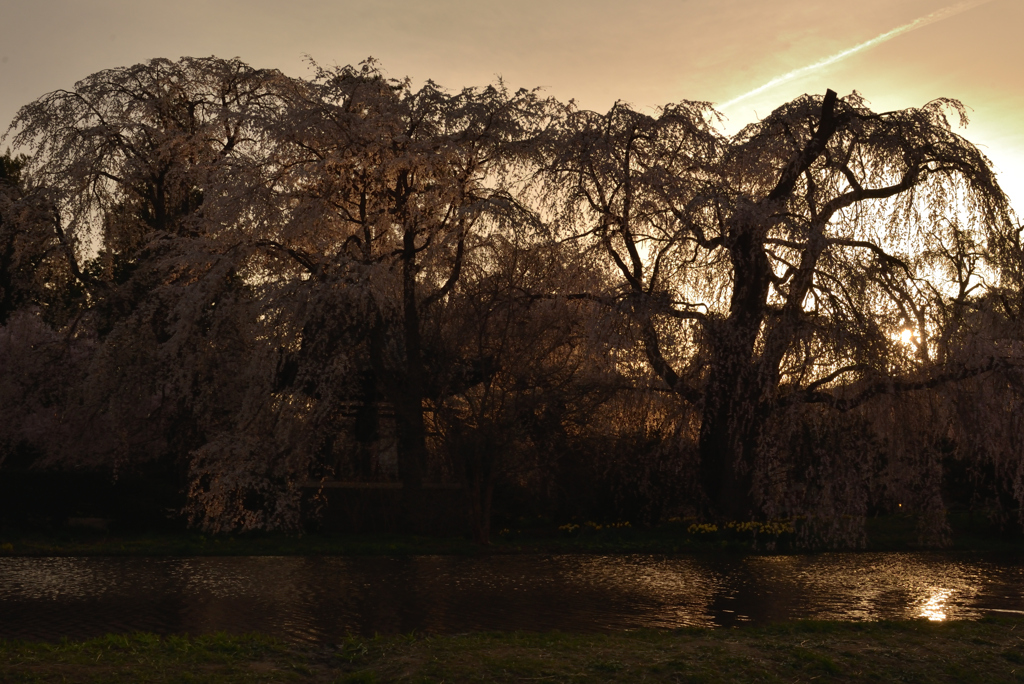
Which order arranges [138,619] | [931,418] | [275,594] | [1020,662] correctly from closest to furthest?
[1020,662] < [138,619] < [275,594] < [931,418]

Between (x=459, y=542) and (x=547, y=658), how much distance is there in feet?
33.7

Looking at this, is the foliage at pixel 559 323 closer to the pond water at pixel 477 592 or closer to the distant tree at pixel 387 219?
the distant tree at pixel 387 219

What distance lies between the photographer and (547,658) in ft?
26.7

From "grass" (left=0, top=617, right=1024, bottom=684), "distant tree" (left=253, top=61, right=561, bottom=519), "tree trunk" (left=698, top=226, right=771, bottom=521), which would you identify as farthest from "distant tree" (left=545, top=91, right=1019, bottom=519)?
"grass" (left=0, top=617, right=1024, bottom=684)

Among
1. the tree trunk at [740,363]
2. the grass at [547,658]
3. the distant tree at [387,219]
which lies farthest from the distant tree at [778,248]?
the grass at [547,658]

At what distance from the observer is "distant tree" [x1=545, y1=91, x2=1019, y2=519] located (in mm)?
15289

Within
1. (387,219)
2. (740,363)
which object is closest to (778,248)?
(740,363)

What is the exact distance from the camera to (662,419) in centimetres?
1844

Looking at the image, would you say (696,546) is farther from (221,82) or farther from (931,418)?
(221,82)

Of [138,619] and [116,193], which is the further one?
[116,193]

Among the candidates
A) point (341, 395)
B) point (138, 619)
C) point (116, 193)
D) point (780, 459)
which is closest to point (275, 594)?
point (138, 619)

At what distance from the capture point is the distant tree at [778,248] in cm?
1529

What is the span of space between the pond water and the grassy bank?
0.70m

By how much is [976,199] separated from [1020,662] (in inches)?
398
